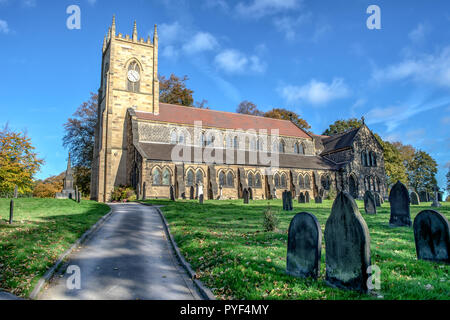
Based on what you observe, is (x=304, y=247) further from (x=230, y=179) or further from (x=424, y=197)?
(x=424, y=197)

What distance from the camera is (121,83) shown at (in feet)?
117

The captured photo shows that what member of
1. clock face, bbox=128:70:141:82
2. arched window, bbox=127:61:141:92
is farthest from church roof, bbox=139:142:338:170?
clock face, bbox=128:70:141:82

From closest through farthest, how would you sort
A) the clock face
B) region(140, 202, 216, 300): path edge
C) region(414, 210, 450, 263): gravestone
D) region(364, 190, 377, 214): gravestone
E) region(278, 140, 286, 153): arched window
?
region(140, 202, 216, 300): path edge < region(414, 210, 450, 263): gravestone < region(364, 190, 377, 214): gravestone < the clock face < region(278, 140, 286, 153): arched window

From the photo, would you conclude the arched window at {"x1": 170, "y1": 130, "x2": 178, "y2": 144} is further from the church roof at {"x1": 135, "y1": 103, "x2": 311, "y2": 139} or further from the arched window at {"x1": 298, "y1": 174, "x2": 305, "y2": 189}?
the arched window at {"x1": 298, "y1": 174, "x2": 305, "y2": 189}

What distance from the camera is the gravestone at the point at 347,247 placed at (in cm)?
489

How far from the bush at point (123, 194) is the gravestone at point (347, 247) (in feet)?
84.4

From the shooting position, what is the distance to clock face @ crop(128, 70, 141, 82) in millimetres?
36469

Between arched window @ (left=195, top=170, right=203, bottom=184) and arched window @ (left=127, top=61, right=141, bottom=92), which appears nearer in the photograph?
arched window @ (left=195, top=170, right=203, bottom=184)

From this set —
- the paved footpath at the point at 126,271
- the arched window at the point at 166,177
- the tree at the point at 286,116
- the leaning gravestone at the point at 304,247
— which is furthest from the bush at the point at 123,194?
the tree at the point at 286,116

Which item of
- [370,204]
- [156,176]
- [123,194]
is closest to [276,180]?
[156,176]

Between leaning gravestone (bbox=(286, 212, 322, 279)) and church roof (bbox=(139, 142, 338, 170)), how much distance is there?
25010mm
